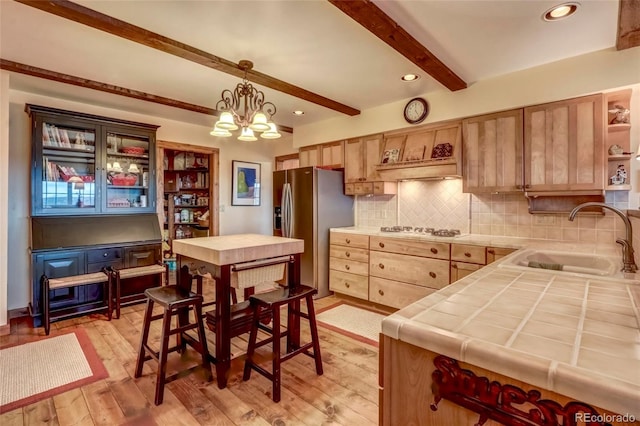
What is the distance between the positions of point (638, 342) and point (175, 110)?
4.74 meters

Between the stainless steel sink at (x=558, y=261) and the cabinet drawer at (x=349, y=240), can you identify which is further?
the cabinet drawer at (x=349, y=240)

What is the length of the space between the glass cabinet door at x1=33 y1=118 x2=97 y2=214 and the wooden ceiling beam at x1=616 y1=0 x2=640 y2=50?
4.59 m

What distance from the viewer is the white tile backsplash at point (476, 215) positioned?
273cm

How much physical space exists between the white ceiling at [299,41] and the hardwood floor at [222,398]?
252cm

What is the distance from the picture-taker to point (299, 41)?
2424 millimetres

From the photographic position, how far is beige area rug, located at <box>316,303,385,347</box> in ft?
9.91

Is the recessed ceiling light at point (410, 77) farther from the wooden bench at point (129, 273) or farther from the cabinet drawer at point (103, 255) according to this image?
the cabinet drawer at point (103, 255)

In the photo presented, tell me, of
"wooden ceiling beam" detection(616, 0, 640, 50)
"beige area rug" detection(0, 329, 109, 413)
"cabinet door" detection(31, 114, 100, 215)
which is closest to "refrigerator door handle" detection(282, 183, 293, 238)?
"cabinet door" detection(31, 114, 100, 215)

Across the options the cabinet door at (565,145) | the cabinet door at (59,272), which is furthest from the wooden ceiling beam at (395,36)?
the cabinet door at (59,272)

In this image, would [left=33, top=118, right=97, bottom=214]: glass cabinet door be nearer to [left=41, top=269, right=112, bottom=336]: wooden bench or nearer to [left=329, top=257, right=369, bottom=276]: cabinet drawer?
[left=41, top=269, right=112, bottom=336]: wooden bench

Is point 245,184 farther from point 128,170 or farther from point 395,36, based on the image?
point 395,36

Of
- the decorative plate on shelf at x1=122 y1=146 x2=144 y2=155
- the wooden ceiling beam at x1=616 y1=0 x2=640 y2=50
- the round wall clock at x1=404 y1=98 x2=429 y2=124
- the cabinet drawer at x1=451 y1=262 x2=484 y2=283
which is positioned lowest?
the cabinet drawer at x1=451 y1=262 x2=484 y2=283

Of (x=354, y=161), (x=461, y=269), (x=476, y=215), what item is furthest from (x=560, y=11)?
(x=354, y=161)

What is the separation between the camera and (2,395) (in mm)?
2049
